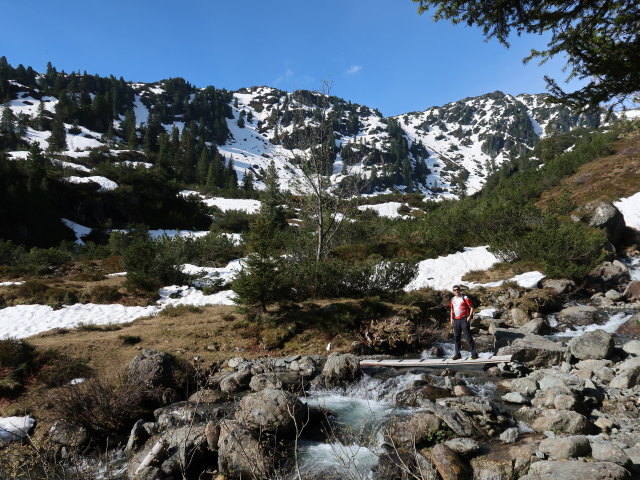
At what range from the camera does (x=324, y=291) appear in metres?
14.0

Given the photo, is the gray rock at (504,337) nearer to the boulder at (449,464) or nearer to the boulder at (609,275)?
the boulder at (449,464)

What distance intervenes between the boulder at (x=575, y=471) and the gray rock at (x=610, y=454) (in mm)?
384

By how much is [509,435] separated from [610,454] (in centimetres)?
130

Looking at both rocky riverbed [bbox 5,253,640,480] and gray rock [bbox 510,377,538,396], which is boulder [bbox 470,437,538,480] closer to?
rocky riverbed [bbox 5,253,640,480]

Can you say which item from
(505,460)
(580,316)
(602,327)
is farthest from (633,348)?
(505,460)

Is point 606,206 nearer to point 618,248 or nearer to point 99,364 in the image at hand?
point 618,248

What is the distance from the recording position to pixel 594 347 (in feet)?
28.5

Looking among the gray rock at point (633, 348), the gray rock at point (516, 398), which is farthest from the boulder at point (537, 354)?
the gray rock at point (516, 398)

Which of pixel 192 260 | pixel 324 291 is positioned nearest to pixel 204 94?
pixel 192 260

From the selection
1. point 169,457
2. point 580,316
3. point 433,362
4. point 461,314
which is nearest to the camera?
point 169,457

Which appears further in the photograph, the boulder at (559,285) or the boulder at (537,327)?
the boulder at (559,285)

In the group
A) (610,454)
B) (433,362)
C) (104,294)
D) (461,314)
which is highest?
(461,314)

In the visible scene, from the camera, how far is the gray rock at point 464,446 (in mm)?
5188

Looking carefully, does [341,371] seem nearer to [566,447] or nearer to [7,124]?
[566,447]
